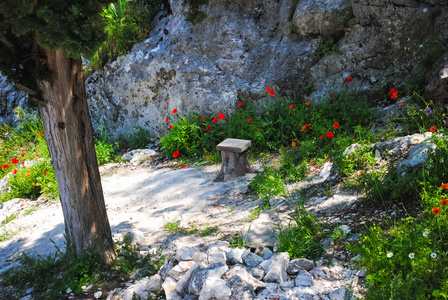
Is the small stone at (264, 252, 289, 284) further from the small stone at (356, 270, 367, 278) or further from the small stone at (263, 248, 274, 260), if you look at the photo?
the small stone at (356, 270, 367, 278)

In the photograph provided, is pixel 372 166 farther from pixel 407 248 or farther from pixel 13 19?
pixel 13 19

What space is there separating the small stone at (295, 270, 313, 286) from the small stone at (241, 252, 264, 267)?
0.39 metres

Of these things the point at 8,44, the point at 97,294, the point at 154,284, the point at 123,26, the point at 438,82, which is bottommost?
the point at 97,294

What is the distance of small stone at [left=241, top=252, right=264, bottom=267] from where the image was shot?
337 centimetres

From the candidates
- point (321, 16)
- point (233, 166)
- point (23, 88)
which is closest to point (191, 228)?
point (233, 166)

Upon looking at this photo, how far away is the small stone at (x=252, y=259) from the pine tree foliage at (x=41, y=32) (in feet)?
7.25

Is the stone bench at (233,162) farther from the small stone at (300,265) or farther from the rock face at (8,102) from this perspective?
the rock face at (8,102)

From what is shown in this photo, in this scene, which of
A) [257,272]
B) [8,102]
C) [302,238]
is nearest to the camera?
[257,272]

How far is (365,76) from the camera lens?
675cm

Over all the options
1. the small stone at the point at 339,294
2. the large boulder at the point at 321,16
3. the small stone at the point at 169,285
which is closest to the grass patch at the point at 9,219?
the small stone at the point at 169,285

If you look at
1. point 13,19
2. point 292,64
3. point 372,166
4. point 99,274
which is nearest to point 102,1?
point 13,19

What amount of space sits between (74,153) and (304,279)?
240 centimetres

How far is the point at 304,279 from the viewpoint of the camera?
3.08 m

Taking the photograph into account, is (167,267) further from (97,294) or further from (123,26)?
(123,26)
